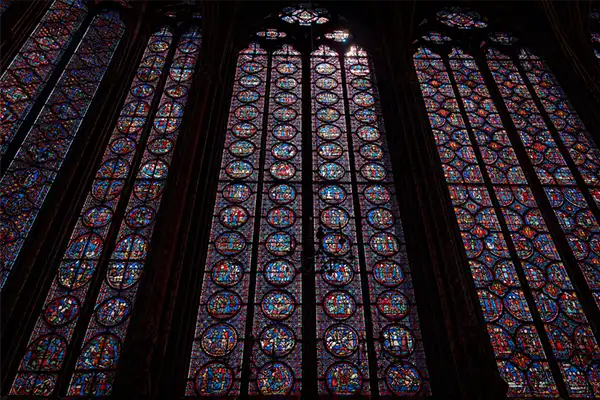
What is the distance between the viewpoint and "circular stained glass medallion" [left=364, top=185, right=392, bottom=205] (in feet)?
33.8

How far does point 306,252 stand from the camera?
8.93m

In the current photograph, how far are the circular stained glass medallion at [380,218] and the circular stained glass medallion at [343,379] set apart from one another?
8.99 feet

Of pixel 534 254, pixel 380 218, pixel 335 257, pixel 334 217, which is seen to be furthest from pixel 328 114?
pixel 534 254

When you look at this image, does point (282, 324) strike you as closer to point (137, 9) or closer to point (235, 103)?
point (235, 103)

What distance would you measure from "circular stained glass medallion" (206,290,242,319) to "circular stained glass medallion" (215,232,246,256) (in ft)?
2.60

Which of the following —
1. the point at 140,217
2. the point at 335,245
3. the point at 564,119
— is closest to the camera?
the point at 335,245

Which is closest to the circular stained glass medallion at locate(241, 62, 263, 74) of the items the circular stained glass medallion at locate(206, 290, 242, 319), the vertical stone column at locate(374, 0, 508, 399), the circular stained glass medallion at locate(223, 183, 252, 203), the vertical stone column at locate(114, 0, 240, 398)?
the vertical stone column at locate(114, 0, 240, 398)

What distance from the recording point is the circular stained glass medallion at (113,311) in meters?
8.40

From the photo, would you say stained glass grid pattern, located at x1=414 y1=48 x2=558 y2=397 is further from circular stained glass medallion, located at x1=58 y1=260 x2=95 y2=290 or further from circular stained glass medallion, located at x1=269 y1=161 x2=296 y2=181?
circular stained glass medallion, located at x1=58 y1=260 x2=95 y2=290

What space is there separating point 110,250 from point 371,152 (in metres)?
5.31

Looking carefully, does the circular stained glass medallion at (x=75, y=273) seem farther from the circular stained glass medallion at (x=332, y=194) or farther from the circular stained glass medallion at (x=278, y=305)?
the circular stained glass medallion at (x=332, y=194)

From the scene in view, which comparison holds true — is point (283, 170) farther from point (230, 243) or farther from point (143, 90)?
point (143, 90)

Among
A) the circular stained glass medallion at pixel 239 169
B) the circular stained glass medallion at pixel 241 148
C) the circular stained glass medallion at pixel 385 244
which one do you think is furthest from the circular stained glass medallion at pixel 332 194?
the circular stained glass medallion at pixel 241 148

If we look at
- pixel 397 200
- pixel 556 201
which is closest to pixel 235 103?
pixel 397 200
